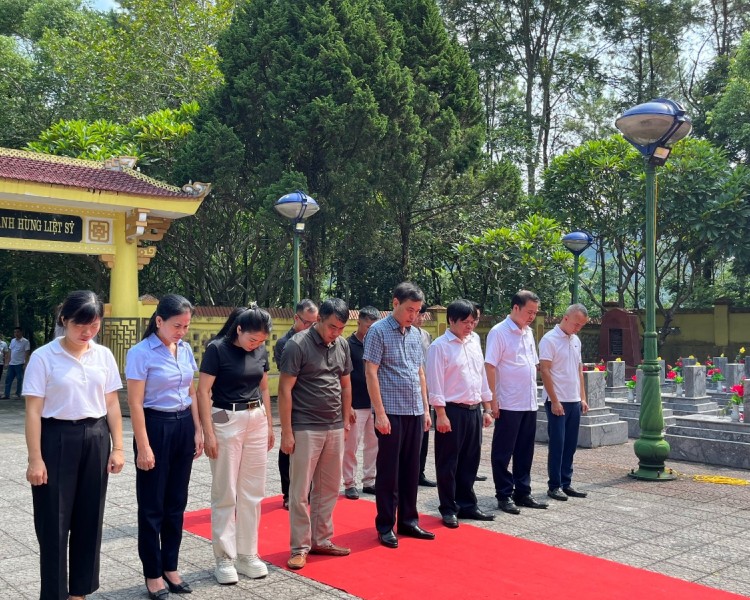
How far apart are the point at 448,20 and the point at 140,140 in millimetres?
14087

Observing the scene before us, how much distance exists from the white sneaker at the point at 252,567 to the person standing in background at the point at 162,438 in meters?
0.37

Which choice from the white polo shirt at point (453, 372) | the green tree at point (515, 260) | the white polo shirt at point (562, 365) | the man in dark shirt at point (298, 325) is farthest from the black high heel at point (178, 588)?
the green tree at point (515, 260)

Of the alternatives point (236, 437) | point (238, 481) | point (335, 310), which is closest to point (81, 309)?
point (236, 437)

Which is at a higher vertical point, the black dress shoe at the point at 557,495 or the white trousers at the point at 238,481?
the white trousers at the point at 238,481

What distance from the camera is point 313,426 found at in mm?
4785

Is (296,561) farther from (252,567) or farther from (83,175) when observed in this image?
(83,175)

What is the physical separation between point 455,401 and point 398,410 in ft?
2.11

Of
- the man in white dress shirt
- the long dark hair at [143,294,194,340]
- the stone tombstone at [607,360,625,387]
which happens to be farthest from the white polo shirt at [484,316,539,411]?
the stone tombstone at [607,360,625,387]

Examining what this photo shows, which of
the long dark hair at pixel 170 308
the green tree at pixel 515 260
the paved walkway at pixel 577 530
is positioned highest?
the green tree at pixel 515 260

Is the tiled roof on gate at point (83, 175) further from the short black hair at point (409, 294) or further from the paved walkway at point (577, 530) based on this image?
the short black hair at point (409, 294)

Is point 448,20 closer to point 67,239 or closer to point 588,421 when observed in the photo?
point 67,239

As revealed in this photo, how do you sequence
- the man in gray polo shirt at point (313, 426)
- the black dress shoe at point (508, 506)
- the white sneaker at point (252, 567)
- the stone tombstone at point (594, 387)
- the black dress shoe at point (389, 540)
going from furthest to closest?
the stone tombstone at point (594, 387) → the black dress shoe at point (508, 506) → the black dress shoe at point (389, 540) → the man in gray polo shirt at point (313, 426) → the white sneaker at point (252, 567)

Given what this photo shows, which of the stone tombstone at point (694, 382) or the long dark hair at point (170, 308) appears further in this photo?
the stone tombstone at point (694, 382)

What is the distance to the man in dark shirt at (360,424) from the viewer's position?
6738mm
